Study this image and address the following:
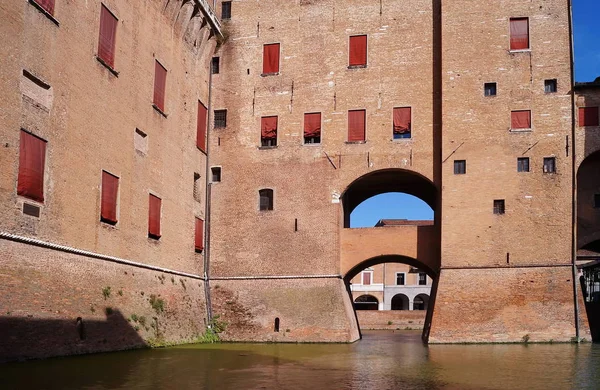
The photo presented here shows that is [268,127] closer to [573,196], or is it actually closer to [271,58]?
[271,58]

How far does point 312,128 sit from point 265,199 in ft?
11.4

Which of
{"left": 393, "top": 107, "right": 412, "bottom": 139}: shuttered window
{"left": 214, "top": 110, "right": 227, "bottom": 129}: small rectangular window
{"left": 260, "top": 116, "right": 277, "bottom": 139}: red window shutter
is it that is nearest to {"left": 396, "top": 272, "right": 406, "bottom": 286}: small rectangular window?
{"left": 393, "top": 107, "right": 412, "bottom": 139}: shuttered window

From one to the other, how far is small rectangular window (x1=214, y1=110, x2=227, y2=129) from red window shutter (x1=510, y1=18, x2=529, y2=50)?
1183 centimetres

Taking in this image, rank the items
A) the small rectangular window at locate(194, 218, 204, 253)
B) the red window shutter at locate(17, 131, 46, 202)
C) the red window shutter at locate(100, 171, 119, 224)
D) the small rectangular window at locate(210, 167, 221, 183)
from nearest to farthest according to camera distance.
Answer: the red window shutter at locate(17, 131, 46, 202) → the red window shutter at locate(100, 171, 119, 224) → the small rectangular window at locate(194, 218, 204, 253) → the small rectangular window at locate(210, 167, 221, 183)

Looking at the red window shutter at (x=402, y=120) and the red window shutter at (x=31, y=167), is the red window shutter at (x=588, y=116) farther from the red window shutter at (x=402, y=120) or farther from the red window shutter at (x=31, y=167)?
the red window shutter at (x=31, y=167)

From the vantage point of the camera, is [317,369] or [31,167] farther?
[31,167]

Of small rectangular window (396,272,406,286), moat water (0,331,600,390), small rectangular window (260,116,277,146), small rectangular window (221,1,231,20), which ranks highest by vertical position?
small rectangular window (221,1,231,20)

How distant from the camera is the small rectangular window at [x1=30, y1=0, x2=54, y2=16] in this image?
16.4 m

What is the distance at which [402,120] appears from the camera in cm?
2623

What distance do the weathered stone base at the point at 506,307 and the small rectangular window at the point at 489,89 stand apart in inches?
265

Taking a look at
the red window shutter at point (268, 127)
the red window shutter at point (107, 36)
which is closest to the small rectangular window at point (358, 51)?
the red window shutter at point (268, 127)

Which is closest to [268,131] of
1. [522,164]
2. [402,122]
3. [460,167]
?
[402,122]

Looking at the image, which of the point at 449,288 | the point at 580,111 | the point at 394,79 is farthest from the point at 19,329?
the point at 580,111

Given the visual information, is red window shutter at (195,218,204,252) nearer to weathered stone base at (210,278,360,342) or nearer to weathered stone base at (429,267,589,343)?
weathered stone base at (210,278,360,342)
